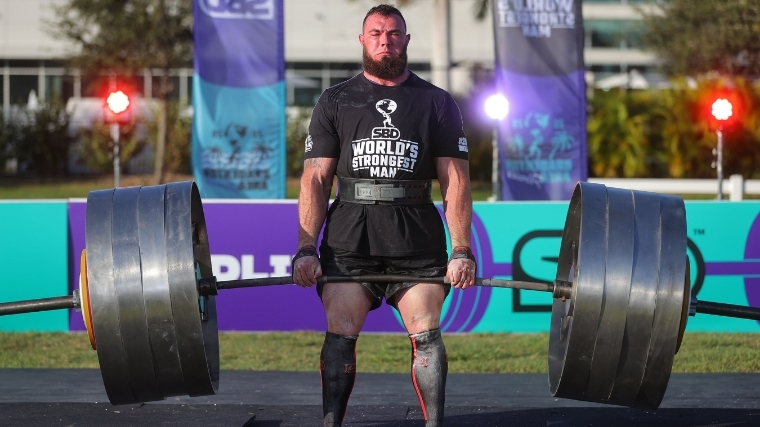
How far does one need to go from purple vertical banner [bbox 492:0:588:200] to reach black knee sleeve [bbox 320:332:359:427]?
28.4 feet

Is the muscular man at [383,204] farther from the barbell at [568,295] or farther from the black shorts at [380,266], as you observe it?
the barbell at [568,295]

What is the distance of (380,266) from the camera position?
4699mm

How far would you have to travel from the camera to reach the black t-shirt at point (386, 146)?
15.1 ft

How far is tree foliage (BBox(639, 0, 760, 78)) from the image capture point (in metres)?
26.2

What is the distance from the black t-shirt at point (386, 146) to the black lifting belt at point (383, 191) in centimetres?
2

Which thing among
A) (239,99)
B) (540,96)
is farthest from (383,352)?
(540,96)

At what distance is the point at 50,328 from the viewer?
8.64m

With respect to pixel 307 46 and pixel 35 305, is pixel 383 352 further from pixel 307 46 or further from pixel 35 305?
pixel 307 46

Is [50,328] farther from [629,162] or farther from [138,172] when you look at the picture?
[138,172]

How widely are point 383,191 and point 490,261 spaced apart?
406cm

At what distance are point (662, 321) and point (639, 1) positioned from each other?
131 ft

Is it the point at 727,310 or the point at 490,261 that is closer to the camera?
the point at 727,310

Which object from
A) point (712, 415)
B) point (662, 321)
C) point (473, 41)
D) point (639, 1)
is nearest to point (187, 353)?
point (662, 321)

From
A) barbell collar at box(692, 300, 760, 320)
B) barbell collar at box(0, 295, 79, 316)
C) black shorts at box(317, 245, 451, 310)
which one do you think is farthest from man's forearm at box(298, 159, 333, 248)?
barbell collar at box(692, 300, 760, 320)
